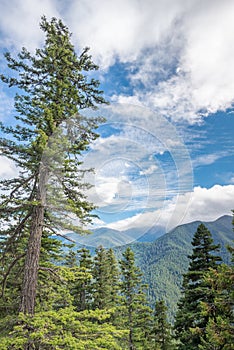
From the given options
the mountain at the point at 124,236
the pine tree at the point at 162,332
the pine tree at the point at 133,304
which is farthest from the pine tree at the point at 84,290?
the mountain at the point at 124,236

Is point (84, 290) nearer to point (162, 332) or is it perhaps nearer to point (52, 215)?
point (162, 332)

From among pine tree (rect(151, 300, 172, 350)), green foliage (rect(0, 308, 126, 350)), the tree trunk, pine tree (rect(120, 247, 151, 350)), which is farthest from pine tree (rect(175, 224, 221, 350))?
pine tree (rect(151, 300, 172, 350))

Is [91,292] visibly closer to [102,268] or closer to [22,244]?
[102,268]

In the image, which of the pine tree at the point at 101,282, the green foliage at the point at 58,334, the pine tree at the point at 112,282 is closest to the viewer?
the green foliage at the point at 58,334

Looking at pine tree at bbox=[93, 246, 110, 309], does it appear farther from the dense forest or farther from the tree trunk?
the tree trunk

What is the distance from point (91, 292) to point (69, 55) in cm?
2024

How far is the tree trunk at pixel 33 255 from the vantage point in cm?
762

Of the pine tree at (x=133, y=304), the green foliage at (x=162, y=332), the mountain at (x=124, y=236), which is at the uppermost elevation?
the mountain at (x=124, y=236)

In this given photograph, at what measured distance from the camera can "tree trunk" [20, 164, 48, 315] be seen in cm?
762

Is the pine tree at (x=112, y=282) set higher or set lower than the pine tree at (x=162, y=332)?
higher

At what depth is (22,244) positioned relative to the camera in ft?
34.3

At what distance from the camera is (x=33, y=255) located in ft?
26.9

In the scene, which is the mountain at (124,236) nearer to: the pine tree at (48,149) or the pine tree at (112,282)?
the pine tree at (48,149)

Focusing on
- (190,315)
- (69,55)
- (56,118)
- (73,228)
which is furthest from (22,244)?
(190,315)
